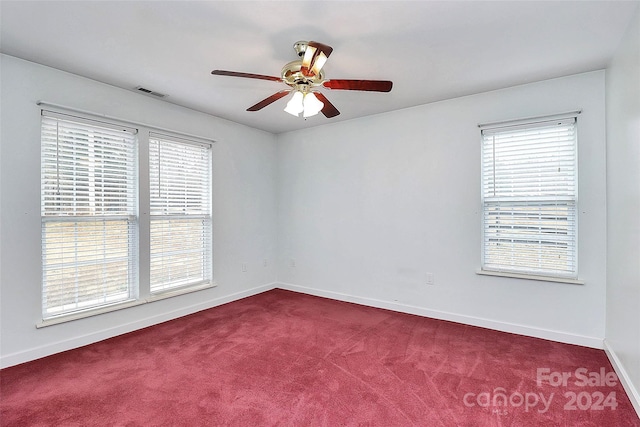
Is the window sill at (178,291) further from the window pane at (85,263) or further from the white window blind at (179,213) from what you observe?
the window pane at (85,263)

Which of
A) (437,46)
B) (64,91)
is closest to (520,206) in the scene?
(437,46)

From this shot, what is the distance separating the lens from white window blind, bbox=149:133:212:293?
3.43m

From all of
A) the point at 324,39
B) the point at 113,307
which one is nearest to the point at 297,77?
the point at 324,39

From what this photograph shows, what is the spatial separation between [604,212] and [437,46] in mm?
2101

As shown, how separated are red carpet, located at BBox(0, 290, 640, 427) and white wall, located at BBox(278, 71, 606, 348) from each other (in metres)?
0.36

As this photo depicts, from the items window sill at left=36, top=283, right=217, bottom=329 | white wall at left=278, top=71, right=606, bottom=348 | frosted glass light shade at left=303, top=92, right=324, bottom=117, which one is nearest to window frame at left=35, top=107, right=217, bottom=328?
window sill at left=36, top=283, right=217, bottom=329

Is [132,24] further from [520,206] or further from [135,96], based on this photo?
[520,206]

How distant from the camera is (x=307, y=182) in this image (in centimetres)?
464

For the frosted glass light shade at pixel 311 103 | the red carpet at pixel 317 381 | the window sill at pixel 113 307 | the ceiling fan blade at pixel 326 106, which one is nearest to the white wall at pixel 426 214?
the red carpet at pixel 317 381

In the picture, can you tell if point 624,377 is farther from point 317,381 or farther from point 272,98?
point 272,98

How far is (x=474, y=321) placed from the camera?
328 cm

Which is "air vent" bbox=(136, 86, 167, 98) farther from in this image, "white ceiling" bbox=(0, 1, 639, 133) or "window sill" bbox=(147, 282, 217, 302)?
"window sill" bbox=(147, 282, 217, 302)

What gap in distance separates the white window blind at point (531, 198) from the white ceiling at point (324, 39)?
0.56m

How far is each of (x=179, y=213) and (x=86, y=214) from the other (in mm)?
950
